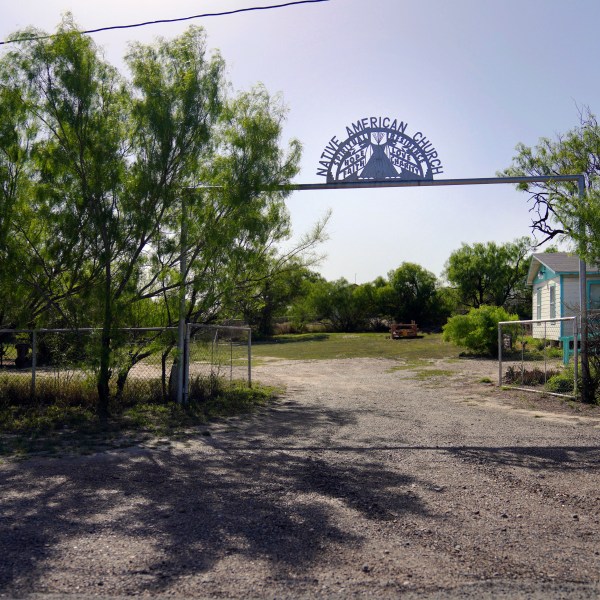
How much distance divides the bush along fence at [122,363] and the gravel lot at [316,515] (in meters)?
2.69

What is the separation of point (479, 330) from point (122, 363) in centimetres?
1961

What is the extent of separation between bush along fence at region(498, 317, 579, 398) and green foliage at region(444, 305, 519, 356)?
0.69 m

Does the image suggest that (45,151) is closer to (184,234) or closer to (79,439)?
(184,234)

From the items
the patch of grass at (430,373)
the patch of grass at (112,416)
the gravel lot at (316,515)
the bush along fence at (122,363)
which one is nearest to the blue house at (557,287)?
the patch of grass at (430,373)

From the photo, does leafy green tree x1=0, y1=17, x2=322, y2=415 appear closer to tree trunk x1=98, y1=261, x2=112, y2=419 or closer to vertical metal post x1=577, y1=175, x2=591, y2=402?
tree trunk x1=98, y1=261, x2=112, y2=419

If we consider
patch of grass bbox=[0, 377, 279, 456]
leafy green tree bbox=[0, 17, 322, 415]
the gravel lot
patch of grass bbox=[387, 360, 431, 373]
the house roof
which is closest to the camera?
the gravel lot

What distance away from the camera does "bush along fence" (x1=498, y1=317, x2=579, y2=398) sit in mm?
15195

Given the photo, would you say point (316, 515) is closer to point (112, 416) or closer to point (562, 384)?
point (112, 416)

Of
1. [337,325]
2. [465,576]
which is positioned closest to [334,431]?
[465,576]

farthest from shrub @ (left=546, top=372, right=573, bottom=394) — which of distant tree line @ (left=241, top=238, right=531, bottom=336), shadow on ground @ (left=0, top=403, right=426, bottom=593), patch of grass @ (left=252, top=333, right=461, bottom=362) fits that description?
distant tree line @ (left=241, top=238, right=531, bottom=336)

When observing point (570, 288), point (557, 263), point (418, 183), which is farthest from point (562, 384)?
point (557, 263)

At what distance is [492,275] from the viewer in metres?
55.8

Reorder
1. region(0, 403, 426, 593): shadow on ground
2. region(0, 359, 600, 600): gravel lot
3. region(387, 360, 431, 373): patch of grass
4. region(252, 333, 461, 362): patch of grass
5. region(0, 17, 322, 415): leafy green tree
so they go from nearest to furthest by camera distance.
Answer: region(0, 359, 600, 600): gravel lot < region(0, 403, 426, 593): shadow on ground < region(0, 17, 322, 415): leafy green tree < region(387, 360, 431, 373): patch of grass < region(252, 333, 461, 362): patch of grass

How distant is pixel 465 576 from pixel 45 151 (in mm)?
10473
